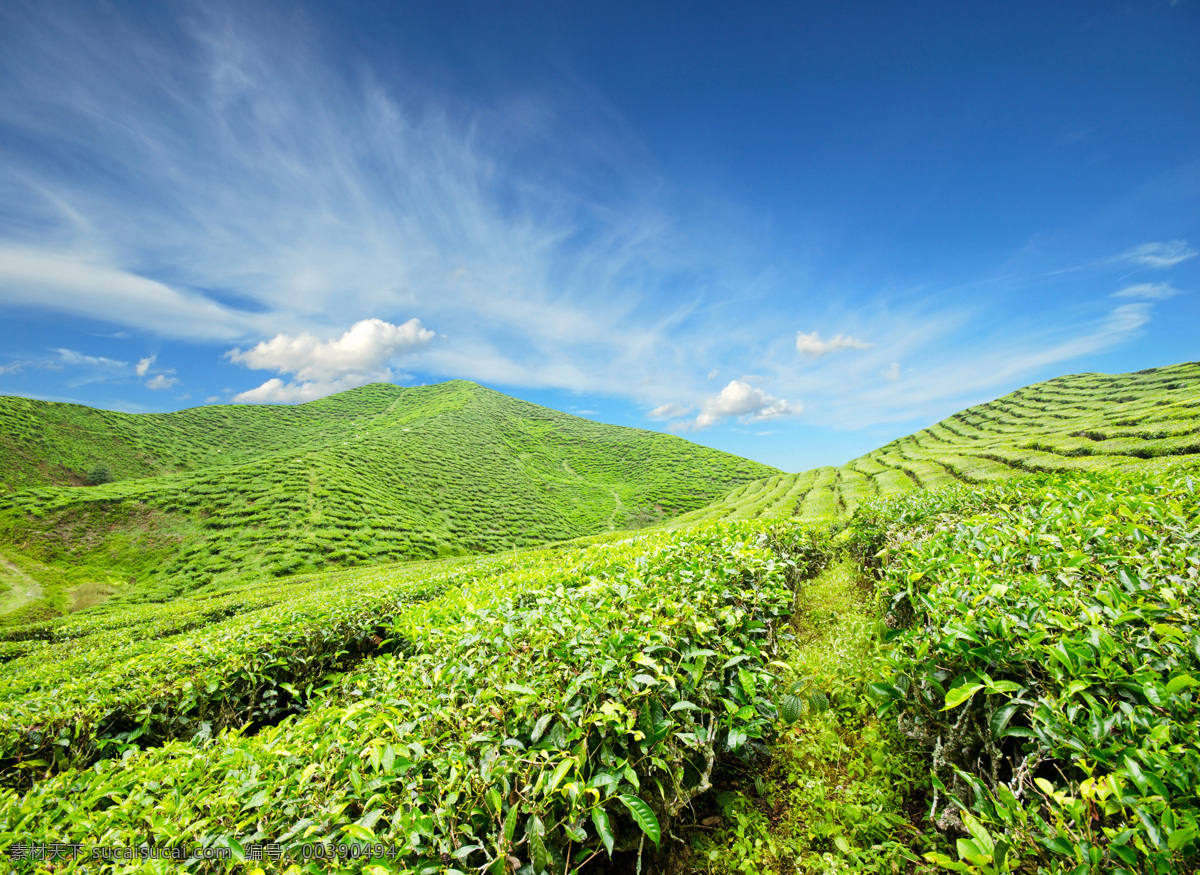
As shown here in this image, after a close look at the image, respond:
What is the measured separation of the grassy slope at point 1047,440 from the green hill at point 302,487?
89.9 feet

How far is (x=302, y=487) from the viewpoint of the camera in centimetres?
4050

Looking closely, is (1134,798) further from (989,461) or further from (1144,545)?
(989,461)

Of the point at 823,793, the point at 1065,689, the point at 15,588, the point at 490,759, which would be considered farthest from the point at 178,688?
the point at 15,588

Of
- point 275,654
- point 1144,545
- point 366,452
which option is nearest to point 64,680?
point 275,654

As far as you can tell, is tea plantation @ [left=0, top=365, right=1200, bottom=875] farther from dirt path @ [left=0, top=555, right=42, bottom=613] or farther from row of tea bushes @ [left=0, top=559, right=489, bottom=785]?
dirt path @ [left=0, top=555, right=42, bottom=613]

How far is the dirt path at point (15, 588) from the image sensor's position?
24.7 metres

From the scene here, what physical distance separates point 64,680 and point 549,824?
29.4ft

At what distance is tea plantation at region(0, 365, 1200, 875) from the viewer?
2074 mm

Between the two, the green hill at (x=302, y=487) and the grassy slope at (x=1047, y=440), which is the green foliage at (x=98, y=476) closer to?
the green hill at (x=302, y=487)

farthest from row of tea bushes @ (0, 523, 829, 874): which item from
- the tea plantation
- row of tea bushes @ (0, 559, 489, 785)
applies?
row of tea bushes @ (0, 559, 489, 785)

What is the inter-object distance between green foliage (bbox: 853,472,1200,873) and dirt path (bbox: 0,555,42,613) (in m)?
41.7

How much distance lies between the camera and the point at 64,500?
113ft

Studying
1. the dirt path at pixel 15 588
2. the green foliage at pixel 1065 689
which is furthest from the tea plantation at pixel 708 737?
the dirt path at pixel 15 588

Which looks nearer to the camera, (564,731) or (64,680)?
(564,731)
